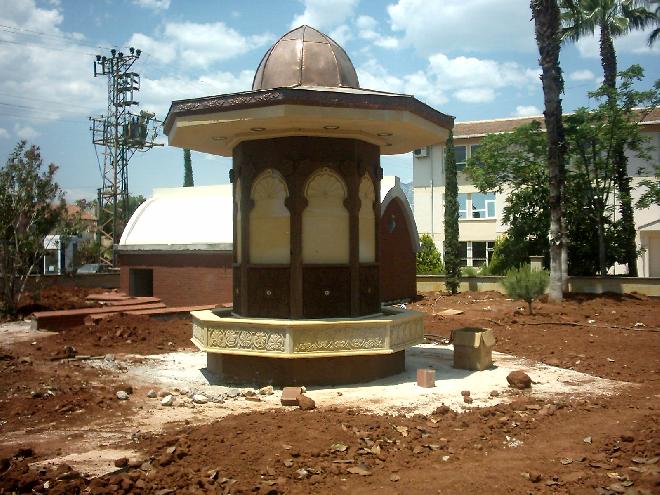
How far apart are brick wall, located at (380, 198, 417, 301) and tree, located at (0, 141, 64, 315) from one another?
12.2 meters

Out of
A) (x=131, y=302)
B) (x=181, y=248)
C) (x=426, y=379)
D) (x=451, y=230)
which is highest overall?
(x=451, y=230)

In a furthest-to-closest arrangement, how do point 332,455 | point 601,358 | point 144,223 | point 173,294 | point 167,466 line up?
point 144,223, point 173,294, point 601,358, point 332,455, point 167,466

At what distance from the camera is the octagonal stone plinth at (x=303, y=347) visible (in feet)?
29.3

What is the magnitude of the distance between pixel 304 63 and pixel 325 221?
2782mm

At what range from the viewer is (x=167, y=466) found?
536cm

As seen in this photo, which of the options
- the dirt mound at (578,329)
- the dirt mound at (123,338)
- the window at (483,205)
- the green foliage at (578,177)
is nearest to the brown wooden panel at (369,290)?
the dirt mound at (578,329)

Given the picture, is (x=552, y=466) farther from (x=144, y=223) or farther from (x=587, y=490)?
(x=144, y=223)

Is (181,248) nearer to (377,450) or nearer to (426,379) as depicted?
(426,379)

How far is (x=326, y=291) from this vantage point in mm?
9703

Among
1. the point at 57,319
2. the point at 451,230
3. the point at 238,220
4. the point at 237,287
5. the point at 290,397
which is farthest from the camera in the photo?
the point at 451,230

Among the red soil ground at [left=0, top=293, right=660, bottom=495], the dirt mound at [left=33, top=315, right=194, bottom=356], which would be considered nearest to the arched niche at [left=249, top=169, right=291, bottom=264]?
the red soil ground at [left=0, top=293, right=660, bottom=495]

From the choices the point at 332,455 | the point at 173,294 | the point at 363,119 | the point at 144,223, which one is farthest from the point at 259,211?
the point at 144,223

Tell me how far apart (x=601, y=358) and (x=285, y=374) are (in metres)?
6.26

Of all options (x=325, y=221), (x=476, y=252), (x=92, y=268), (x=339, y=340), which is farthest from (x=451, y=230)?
(x=92, y=268)
